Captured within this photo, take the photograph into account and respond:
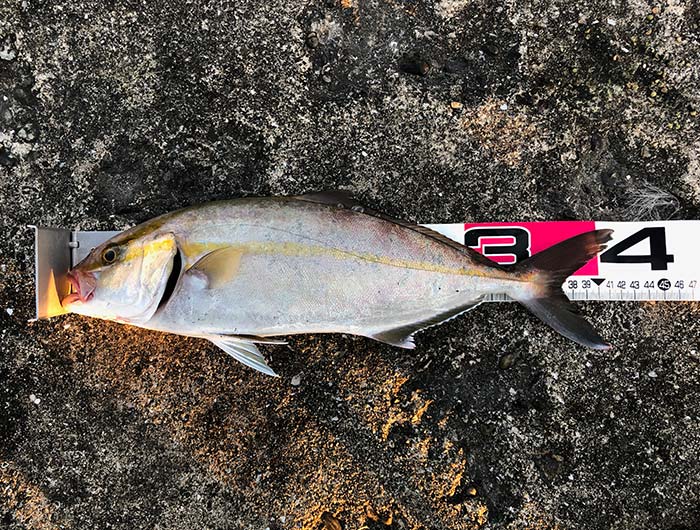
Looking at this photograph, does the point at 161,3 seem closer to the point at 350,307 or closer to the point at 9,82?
the point at 9,82

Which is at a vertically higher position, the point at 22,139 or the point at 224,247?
the point at 22,139

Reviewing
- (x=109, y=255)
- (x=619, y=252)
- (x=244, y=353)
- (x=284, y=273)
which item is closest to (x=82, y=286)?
(x=109, y=255)

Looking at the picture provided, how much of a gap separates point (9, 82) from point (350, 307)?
6.96 ft

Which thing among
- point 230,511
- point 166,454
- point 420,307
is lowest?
point 230,511

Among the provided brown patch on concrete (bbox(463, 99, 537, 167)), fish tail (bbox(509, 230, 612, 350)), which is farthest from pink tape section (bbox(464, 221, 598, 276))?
brown patch on concrete (bbox(463, 99, 537, 167))

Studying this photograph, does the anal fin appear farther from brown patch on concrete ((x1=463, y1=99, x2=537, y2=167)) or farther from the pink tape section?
brown patch on concrete ((x1=463, y1=99, x2=537, y2=167))

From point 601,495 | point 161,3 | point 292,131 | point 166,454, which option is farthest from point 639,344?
point 161,3

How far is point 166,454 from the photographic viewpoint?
2.63m

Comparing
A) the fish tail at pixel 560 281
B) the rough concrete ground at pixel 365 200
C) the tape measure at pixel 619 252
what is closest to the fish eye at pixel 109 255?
the rough concrete ground at pixel 365 200

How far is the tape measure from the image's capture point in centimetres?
259

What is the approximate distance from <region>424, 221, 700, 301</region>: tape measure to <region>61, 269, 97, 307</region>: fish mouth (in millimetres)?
1566

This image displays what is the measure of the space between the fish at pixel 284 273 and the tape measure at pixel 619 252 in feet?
0.80

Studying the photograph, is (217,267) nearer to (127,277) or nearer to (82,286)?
(127,277)

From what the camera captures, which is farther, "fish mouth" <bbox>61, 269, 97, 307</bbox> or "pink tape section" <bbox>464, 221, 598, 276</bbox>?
"pink tape section" <bbox>464, 221, 598, 276</bbox>
